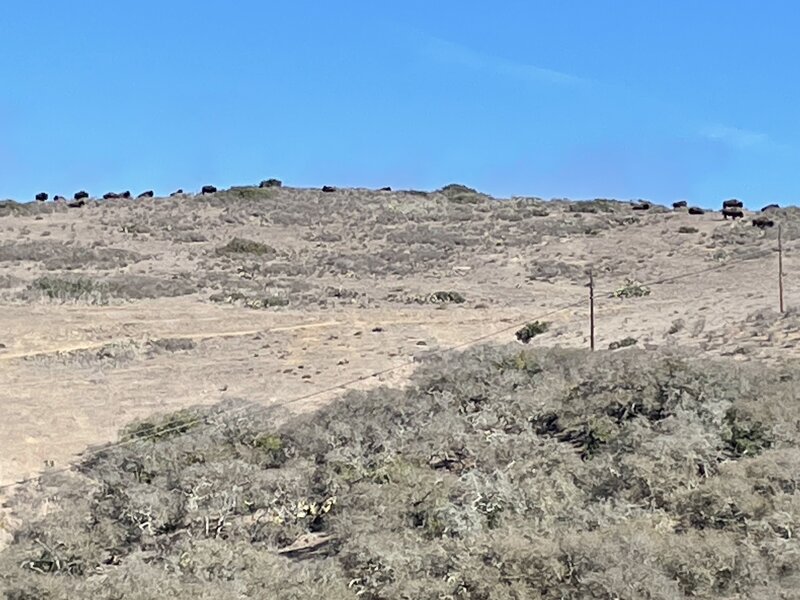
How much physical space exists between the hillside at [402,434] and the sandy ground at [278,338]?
0.36 ft

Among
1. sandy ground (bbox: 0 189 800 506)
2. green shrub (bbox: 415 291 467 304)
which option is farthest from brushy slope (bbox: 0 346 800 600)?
green shrub (bbox: 415 291 467 304)

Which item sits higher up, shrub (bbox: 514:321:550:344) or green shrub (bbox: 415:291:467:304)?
green shrub (bbox: 415:291:467:304)

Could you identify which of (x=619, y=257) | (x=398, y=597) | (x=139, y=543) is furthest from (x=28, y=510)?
(x=619, y=257)

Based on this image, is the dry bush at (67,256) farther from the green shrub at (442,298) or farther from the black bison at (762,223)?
the black bison at (762,223)

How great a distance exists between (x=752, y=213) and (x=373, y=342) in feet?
111

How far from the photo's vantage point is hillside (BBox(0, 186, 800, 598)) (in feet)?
30.8

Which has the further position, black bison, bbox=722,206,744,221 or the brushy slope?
black bison, bbox=722,206,744,221

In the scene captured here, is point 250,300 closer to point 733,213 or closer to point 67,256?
point 67,256

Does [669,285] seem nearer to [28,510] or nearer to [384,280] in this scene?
[384,280]

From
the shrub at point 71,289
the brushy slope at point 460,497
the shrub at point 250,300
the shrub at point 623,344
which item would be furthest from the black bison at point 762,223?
the brushy slope at point 460,497

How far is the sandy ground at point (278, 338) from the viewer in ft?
61.8

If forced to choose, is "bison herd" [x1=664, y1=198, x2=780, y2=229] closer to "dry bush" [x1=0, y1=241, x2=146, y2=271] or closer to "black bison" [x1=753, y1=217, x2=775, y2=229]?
"black bison" [x1=753, y1=217, x2=775, y2=229]

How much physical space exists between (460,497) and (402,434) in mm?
3267

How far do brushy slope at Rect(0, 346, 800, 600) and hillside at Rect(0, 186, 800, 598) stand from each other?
35 mm
